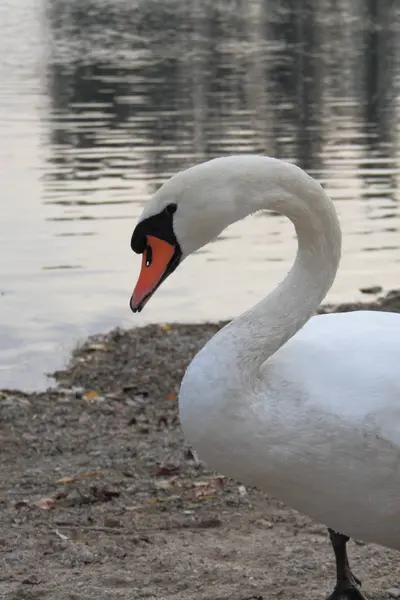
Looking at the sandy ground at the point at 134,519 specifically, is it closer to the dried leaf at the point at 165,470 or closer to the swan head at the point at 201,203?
the dried leaf at the point at 165,470

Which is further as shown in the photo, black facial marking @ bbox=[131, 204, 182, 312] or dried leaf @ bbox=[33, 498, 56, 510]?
dried leaf @ bbox=[33, 498, 56, 510]

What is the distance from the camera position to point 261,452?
3791 millimetres

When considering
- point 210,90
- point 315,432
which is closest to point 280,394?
point 315,432

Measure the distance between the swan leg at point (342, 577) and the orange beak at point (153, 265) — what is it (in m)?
1.24

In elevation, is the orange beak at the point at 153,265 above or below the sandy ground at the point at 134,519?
above

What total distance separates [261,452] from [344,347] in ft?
1.52

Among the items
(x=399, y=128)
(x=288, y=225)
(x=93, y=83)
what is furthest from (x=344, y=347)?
(x=93, y=83)

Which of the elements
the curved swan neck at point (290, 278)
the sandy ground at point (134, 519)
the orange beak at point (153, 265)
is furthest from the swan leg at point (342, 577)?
the orange beak at point (153, 265)

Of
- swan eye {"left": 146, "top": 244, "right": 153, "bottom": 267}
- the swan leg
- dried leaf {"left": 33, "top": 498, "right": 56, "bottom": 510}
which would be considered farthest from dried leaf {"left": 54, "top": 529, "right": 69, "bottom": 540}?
swan eye {"left": 146, "top": 244, "right": 153, "bottom": 267}

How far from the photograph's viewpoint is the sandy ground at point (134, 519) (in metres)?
4.81

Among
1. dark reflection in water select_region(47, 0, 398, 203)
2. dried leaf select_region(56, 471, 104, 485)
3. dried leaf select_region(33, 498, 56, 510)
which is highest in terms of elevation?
dried leaf select_region(33, 498, 56, 510)

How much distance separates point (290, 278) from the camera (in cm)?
412

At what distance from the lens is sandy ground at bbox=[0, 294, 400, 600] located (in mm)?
4809

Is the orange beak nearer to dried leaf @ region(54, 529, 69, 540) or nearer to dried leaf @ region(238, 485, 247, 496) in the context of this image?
dried leaf @ region(54, 529, 69, 540)
